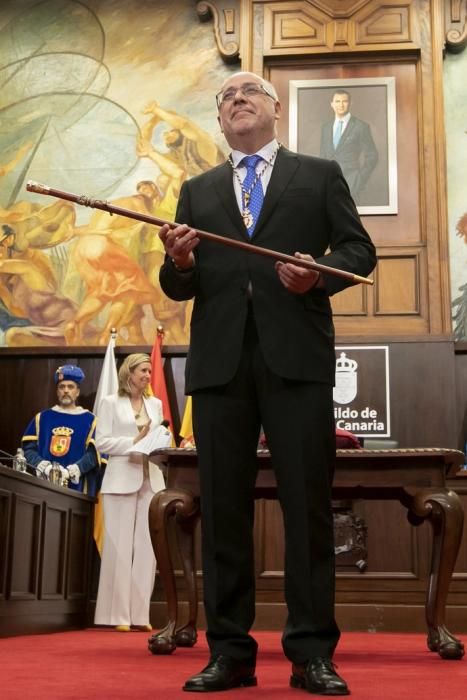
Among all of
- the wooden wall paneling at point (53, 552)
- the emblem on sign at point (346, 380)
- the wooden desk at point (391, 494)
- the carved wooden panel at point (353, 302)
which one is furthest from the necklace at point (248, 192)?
the carved wooden panel at point (353, 302)

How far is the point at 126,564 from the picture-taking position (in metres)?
7.16

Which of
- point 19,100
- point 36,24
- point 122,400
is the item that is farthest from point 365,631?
point 36,24

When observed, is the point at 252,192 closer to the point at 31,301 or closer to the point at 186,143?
the point at 31,301

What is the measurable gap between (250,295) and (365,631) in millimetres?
5404

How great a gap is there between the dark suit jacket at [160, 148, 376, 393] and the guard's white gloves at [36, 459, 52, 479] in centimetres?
482

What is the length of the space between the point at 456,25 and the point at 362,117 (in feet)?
4.40

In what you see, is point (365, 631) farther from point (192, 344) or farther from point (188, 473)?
point (192, 344)

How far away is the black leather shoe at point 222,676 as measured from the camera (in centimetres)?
260

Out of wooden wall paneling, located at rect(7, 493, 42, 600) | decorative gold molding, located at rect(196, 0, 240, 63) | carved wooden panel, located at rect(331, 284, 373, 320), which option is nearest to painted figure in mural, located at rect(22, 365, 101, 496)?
wooden wall paneling, located at rect(7, 493, 42, 600)

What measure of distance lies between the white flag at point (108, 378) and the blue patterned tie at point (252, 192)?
5.81 m

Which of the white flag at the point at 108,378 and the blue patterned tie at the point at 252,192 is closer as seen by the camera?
the blue patterned tie at the point at 252,192

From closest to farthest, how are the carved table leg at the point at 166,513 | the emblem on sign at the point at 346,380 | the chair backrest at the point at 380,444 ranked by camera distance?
the carved table leg at the point at 166,513, the chair backrest at the point at 380,444, the emblem on sign at the point at 346,380

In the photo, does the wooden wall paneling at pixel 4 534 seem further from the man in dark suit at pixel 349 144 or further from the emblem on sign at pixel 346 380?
the man in dark suit at pixel 349 144

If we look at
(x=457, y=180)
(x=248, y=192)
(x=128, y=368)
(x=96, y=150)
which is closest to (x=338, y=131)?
(x=457, y=180)
